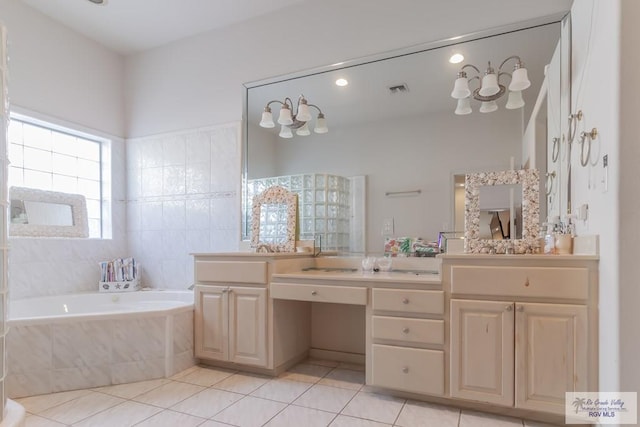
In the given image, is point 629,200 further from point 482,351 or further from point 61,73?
point 61,73

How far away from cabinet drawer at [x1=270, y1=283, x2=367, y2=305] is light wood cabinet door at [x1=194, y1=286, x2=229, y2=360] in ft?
1.41

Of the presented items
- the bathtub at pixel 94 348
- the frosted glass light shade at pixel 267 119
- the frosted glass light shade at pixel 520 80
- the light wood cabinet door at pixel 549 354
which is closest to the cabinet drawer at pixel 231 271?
the bathtub at pixel 94 348

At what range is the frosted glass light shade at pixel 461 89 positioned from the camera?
90.6 inches

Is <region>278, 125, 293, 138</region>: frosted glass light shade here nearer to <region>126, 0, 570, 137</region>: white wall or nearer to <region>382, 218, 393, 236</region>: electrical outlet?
<region>126, 0, 570, 137</region>: white wall

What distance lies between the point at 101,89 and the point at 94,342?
252 cm

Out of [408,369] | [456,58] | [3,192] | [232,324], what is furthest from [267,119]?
[408,369]

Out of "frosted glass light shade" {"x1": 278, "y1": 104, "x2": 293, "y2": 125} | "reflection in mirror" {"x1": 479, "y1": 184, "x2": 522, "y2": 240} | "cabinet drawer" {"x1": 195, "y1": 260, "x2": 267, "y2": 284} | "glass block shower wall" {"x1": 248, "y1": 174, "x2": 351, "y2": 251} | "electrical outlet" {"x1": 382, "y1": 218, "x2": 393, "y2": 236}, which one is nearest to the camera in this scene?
"reflection in mirror" {"x1": 479, "y1": 184, "x2": 522, "y2": 240}

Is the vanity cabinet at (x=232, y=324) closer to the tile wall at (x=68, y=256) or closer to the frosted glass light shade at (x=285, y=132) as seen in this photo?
the frosted glass light shade at (x=285, y=132)

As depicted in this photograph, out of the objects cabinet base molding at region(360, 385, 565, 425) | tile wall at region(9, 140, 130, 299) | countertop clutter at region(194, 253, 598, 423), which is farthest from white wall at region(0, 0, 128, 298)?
cabinet base molding at region(360, 385, 565, 425)

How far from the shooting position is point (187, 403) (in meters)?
2.02

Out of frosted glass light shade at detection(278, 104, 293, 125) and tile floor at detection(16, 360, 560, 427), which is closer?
tile floor at detection(16, 360, 560, 427)

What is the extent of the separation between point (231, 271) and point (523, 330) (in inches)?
70.2

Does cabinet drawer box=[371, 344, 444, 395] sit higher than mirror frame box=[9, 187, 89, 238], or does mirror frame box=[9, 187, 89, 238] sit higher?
mirror frame box=[9, 187, 89, 238]

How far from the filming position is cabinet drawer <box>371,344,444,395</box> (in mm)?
1895
